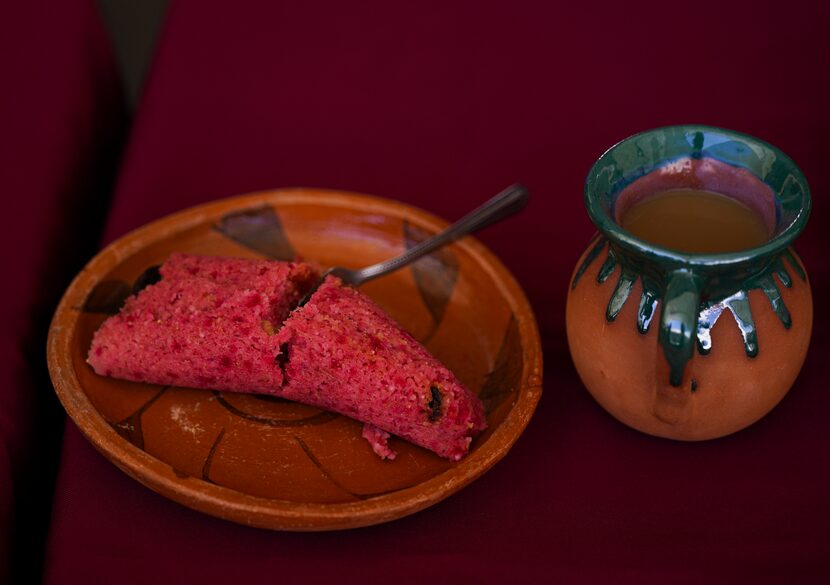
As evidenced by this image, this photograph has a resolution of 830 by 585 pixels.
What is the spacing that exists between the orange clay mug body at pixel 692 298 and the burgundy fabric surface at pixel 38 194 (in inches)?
22.0

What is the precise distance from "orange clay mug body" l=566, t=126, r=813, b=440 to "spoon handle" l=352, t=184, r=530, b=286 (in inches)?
7.9

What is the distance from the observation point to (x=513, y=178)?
1.22 meters

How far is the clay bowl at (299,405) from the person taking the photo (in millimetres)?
781

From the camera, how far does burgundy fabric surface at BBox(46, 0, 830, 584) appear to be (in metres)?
0.79

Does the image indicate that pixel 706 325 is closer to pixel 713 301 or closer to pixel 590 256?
pixel 713 301

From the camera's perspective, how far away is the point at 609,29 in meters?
1.39

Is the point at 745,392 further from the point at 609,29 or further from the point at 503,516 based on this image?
the point at 609,29

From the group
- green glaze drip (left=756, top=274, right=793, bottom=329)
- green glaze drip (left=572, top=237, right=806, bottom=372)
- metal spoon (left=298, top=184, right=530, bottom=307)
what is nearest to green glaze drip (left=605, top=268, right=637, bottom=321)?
green glaze drip (left=572, top=237, right=806, bottom=372)

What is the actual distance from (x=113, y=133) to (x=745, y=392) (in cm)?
114

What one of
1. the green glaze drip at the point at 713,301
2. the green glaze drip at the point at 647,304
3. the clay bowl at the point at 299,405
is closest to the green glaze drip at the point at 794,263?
the green glaze drip at the point at 713,301

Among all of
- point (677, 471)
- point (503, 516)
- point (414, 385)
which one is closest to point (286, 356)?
point (414, 385)

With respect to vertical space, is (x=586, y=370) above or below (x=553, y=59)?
below

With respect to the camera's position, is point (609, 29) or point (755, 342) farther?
point (609, 29)

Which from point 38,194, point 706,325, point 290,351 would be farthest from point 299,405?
point 38,194
